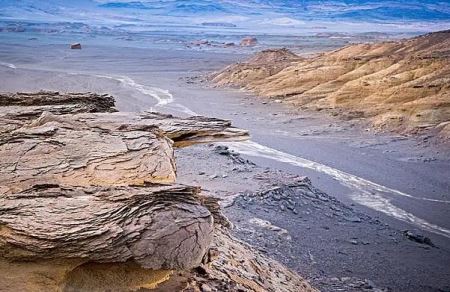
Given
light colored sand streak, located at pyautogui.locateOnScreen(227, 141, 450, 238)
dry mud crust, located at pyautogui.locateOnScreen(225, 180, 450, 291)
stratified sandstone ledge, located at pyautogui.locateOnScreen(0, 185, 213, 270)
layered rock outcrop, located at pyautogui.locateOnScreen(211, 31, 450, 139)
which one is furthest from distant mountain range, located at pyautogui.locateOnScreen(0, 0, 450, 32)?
stratified sandstone ledge, located at pyautogui.locateOnScreen(0, 185, 213, 270)

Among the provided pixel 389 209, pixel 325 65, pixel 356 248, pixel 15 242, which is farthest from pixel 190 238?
pixel 325 65

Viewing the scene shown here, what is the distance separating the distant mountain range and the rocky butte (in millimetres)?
147442

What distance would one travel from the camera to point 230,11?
585 ft

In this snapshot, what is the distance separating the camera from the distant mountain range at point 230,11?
511ft

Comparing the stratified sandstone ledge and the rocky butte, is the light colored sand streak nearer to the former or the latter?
the rocky butte

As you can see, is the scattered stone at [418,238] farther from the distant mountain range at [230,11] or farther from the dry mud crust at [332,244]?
the distant mountain range at [230,11]

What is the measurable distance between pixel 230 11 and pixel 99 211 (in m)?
179

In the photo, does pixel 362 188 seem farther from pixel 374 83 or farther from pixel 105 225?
pixel 374 83

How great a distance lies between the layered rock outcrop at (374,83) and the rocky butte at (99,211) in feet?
58.5

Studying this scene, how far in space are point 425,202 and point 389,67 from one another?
54.5 ft

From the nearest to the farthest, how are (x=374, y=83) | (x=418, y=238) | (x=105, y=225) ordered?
(x=105, y=225) < (x=418, y=238) < (x=374, y=83)

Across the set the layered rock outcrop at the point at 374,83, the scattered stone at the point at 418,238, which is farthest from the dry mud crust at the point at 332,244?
the layered rock outcrop at the point at 374,83

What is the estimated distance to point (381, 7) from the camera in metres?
162

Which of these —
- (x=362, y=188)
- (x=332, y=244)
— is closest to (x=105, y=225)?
(x=332, y=244)
